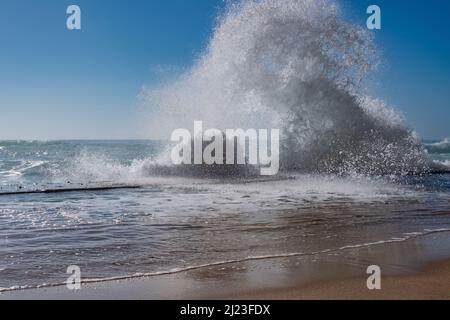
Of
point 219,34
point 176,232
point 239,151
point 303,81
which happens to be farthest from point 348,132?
point 176,232

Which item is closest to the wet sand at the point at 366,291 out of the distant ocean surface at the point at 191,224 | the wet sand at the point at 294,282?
the wet sand at the point at 294,282

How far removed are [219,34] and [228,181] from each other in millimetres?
7132

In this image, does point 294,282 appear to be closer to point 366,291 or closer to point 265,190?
point 366,291

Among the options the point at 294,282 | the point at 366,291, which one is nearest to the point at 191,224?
the point at 294,282

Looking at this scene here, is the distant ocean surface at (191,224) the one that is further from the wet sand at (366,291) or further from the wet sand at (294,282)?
the wet sand at (366,291)

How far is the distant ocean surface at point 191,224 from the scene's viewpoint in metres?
4.92

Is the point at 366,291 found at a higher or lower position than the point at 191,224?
lower

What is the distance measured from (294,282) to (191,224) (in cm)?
305

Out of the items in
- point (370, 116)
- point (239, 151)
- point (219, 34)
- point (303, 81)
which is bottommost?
point (239, 151)

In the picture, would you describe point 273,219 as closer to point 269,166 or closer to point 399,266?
point 399,266

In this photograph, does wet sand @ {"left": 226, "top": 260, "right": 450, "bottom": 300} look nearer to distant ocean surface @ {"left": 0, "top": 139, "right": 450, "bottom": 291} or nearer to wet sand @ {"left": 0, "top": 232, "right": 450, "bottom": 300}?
wet sand @ {"left": 0, "top": 232, "right": 450, "bottom": 300}

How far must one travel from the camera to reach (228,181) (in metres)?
14.6

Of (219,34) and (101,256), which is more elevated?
(219,34)

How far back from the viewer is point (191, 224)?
22.9ft
